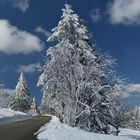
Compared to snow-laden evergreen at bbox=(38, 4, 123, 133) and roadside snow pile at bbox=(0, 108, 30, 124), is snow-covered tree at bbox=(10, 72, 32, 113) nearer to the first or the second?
roadside snow pile at bbox=(0, 108, 30, 124)

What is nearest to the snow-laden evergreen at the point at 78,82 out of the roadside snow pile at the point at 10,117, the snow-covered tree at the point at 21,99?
the roadside snow pile at the point at 10,117

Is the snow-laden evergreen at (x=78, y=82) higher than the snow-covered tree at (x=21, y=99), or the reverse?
the snow-covered tree at (x=21, y=99)

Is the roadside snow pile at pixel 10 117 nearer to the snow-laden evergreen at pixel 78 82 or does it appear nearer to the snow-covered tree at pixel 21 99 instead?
the snow-laden evergreen at pixel 78 82

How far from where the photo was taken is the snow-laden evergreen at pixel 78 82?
107ft

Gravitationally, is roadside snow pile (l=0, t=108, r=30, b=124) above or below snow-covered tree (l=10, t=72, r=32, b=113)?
below

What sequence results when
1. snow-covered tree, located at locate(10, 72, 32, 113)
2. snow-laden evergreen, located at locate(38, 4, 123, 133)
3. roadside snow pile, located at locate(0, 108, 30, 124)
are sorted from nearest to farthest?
snow-laden evergreen, located at locate(38, 4, 123, 133), roadside snow pile, located at locate(0, 108, 30, 124), snow-covered tree, located at locate(10, 72, 32, 113)

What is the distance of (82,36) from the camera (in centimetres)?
3591

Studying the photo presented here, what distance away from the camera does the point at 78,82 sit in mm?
32719

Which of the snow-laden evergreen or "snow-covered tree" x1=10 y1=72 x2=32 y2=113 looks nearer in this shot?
the snow-laden evergreen

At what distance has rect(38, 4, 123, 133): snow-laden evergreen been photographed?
32.8 meters

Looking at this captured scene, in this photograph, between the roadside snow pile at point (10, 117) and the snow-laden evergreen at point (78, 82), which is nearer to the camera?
the snow-laden evergreen at point (78, 82)

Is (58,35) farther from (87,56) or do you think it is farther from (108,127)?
(108,127)

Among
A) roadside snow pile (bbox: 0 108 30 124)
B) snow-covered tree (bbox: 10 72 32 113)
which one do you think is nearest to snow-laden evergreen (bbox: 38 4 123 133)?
roadside snow pile (bbox: 0 108 30 124)

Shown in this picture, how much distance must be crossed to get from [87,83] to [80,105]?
198 cm
